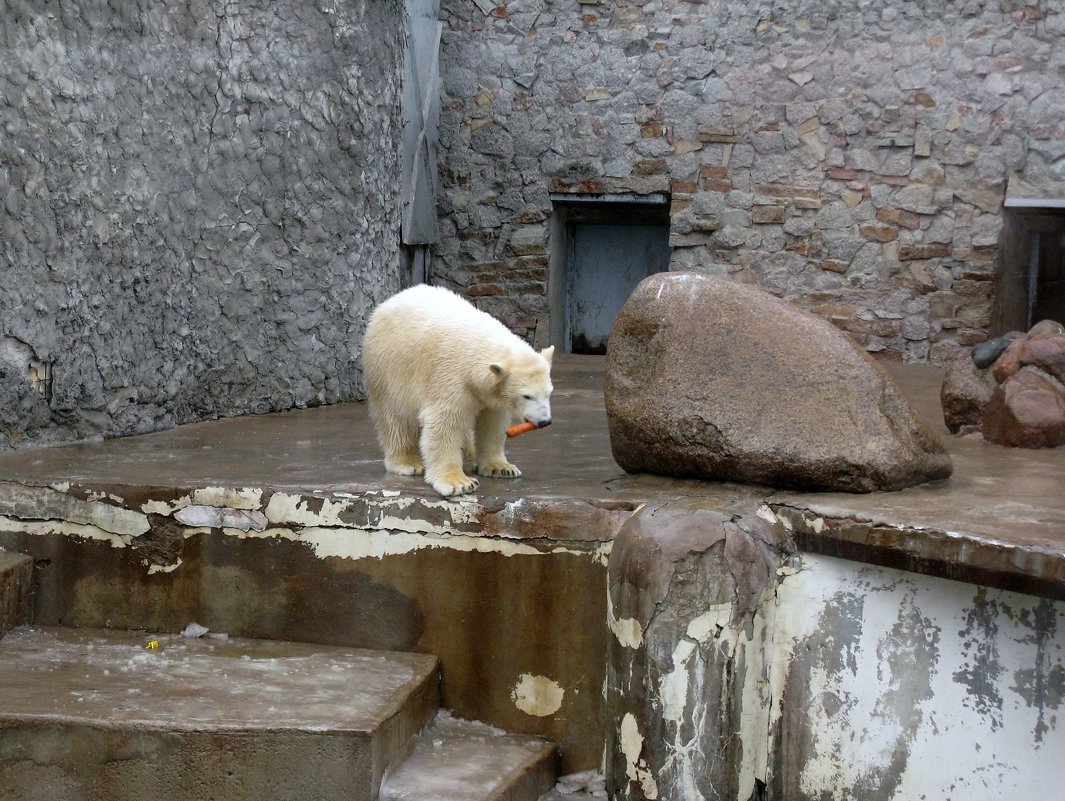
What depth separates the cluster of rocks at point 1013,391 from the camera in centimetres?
477

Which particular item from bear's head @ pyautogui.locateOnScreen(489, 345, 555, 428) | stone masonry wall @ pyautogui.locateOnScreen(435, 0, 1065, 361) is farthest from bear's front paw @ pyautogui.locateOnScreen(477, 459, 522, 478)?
stone masonry wall @ pyautogui.locateOnScreen(435, 0, 1065, 361)

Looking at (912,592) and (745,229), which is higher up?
(745,229)

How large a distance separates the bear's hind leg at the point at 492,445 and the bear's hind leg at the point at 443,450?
177 mm

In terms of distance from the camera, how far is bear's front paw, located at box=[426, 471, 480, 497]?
367 centimetres

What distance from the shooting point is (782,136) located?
864cm

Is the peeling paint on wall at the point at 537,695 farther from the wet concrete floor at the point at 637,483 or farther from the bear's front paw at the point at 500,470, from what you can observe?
the bear's front paw at the point at 500,470

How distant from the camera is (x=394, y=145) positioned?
688cm

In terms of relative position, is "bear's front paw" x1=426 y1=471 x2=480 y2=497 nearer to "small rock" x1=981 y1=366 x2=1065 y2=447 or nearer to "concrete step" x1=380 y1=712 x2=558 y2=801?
"concrete step" x1=380 y1=712 x2=558 y2=801

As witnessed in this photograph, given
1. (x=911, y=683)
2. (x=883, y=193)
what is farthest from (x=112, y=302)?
(x=883, y=193)

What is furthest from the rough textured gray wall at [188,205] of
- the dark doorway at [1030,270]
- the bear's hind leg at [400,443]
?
the dark doorway at [1030,270]

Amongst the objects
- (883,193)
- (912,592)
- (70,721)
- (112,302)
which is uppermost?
(883,193)

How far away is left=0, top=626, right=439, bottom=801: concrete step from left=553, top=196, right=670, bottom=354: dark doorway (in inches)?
257

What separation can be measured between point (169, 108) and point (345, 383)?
1.83 metres

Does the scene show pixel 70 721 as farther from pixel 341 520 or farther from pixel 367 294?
pixel 367 294
